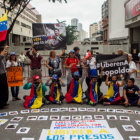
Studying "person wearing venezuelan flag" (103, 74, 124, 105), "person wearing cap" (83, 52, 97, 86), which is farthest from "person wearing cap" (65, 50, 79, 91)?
"person wearing venezuelan flag" (103, 74, 124, 105)

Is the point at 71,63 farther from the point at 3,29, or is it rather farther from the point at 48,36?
the point at 48,36

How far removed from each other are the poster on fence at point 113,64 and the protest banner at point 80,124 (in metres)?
2.76

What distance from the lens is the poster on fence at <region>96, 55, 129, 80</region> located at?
22.9 feet

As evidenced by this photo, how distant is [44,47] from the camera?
9758 mm

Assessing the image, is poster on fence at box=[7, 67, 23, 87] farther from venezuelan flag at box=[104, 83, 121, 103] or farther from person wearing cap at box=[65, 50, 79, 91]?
venezuelan flag at box=[104, 83, 121, 103]

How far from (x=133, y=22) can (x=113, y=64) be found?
44.3 feet

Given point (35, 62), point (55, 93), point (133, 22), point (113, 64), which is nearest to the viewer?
point (55, 93)

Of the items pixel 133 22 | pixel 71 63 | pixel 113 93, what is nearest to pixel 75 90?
pixel 71 63

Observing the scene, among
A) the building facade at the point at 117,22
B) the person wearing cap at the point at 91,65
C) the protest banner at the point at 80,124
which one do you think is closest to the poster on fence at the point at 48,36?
the person wearing cap at the point at 91,65

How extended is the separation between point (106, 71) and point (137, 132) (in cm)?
325

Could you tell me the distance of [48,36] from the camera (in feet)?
32.4

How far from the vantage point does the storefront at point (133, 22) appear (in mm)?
17802

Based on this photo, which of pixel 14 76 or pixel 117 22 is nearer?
pixel 14 76

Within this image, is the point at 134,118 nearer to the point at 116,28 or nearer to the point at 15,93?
the point at 15,93
